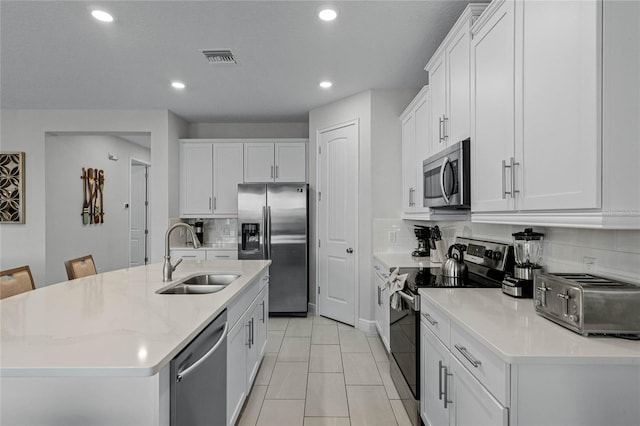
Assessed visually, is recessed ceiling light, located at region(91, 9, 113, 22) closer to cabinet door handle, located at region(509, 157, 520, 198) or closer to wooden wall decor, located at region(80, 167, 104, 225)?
cabinet door handle, located at region(509, 157, 520, 198)

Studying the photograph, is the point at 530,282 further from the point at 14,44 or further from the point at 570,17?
the point at 14,44

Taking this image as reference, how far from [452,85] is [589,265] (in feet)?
4.36

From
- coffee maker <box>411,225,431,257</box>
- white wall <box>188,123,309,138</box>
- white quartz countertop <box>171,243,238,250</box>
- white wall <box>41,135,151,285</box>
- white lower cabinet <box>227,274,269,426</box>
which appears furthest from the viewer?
white wall <box>188,123,309,138</box>

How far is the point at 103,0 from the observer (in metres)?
2.30

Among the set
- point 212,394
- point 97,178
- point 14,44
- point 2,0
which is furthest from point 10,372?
point 97,178

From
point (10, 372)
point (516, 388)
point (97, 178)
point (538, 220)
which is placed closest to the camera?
point (10, 372)

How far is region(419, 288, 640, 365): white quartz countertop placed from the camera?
1.06 metres

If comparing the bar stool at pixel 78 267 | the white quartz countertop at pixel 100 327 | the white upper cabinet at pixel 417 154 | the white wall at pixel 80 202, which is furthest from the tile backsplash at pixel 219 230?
the white quartz countertop at pixel 100 327

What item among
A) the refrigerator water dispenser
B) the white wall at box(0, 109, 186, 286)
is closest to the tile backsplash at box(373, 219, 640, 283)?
the refrigerator water dispenser

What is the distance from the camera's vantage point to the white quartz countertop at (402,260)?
9.79 feet

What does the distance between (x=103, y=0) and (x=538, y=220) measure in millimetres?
2847

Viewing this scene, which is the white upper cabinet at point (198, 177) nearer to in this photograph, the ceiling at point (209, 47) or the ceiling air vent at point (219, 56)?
the ceiling at point (209, 47)

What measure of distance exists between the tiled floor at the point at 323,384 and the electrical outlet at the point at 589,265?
4.58 feet

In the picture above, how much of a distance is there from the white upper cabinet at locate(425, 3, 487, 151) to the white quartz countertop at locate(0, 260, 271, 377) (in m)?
1.68
